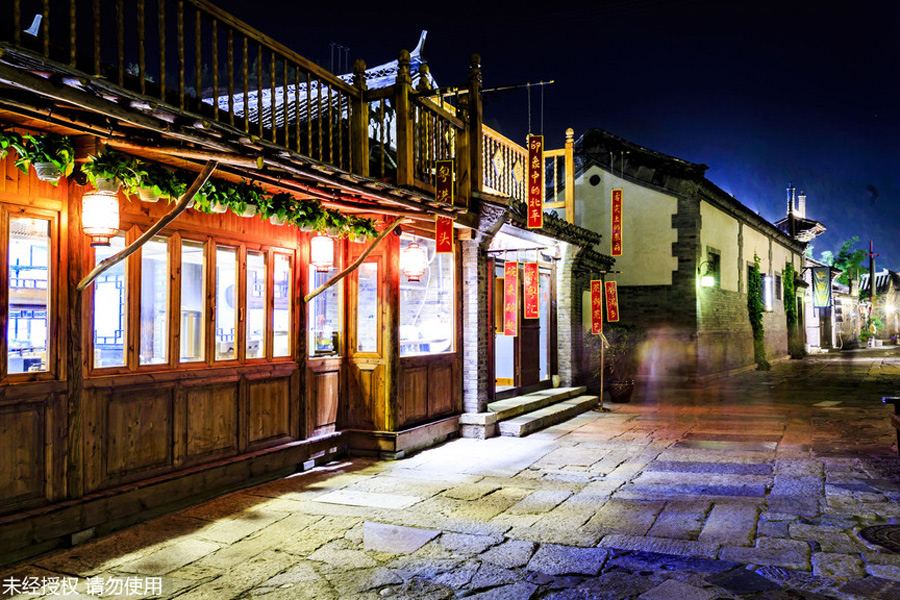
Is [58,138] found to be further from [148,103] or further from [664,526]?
[664,526]

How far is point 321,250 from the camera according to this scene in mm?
8219

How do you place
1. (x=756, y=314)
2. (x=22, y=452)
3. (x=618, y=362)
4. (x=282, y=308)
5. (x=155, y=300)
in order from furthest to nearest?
(x=756, y=314) → (x=618, y=362) → (x=282, y=308) → (x=155, y=300) → (x=22, y=452)

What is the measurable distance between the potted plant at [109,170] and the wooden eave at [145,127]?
7.2 inches

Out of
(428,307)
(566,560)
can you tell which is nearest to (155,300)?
(566,560)

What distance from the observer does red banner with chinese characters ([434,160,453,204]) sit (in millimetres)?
9578

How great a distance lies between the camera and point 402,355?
31.4ft

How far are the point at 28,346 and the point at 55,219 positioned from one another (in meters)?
1.06

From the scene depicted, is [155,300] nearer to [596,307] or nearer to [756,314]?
[596,307]

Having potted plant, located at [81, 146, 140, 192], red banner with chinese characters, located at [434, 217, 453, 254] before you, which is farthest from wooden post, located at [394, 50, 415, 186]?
potted plant, located at [81, 146, 140, 192]

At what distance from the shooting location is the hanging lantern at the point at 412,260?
9.58m

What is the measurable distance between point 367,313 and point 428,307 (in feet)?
4.65

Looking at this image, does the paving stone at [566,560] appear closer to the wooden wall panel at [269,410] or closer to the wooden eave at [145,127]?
the wooden wall panel at [269,410]

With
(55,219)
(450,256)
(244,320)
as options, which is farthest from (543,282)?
(55,219)

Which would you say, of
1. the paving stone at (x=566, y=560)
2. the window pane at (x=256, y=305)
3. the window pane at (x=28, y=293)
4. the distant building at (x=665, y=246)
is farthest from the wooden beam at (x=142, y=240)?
the distant building at (x=665, y=246)
